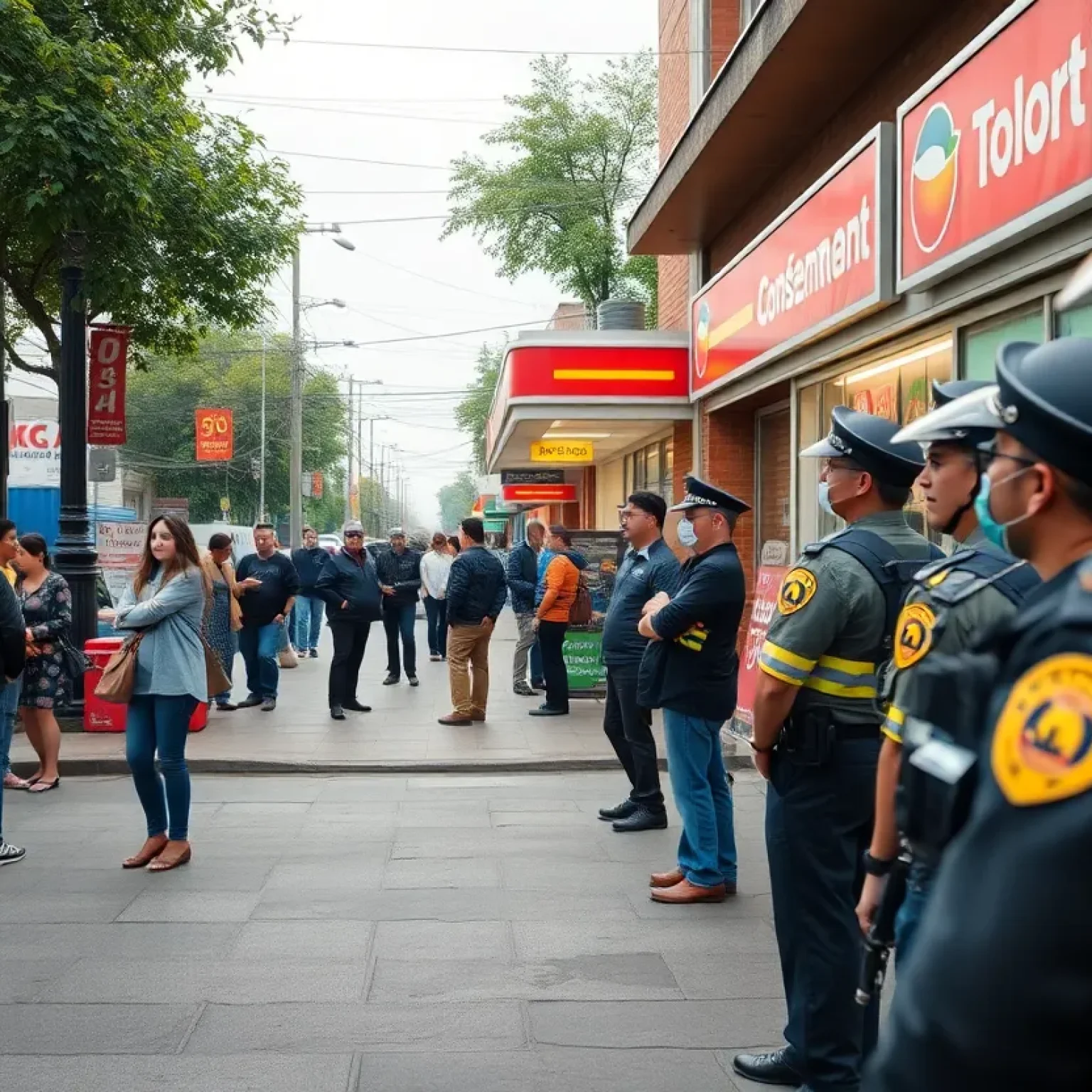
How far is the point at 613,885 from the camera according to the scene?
630cm

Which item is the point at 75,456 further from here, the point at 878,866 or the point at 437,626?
the point at 878,866

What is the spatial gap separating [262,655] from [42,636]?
4.44 metres

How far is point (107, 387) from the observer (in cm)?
1279

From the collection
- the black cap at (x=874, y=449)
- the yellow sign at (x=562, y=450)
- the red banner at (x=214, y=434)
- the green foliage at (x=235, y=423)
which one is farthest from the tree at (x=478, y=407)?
the black cap at (x=874, y=449)

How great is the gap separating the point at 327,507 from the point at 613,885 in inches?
3327

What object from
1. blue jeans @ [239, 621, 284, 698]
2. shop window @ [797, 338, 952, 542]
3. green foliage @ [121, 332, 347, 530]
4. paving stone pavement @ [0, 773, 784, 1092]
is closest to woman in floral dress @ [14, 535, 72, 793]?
paving stone pavement @ [0, 773, 784, 1092]

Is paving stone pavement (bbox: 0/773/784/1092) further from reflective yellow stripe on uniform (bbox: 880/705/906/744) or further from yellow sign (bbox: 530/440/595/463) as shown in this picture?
yellow sign (bbox: 530/440/595/463)

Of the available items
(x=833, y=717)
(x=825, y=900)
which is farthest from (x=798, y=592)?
(x=825, y=900)

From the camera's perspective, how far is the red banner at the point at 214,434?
4044 centimetres

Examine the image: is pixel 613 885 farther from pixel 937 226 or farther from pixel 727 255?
pixel 727 255

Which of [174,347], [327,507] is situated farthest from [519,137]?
[327,507]

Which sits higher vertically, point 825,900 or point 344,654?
point 825,900

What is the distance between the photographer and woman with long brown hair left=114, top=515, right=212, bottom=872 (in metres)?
6.43

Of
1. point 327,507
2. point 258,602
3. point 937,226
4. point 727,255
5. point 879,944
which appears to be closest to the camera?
point 879,944
